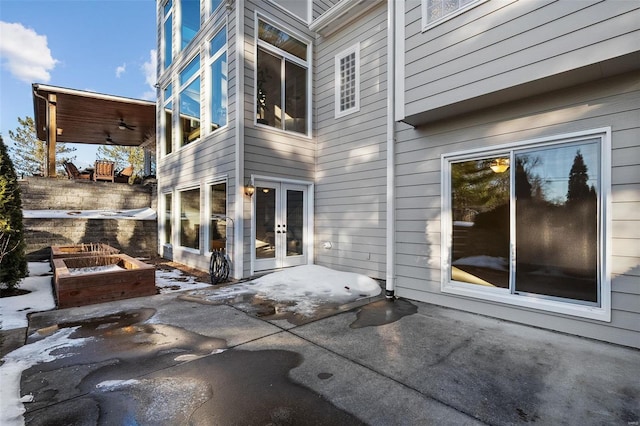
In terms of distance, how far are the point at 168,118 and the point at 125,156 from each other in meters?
21.6

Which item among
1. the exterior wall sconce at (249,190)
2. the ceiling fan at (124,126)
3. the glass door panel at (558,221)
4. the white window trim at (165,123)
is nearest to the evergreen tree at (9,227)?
the exterior wall sconce at (249,190)

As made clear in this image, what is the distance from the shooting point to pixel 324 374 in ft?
7.97

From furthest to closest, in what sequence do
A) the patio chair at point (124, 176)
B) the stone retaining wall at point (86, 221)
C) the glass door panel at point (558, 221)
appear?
the patio chair at point (124, 176), the stone retaining wall at point (86, 221), the glass door panel at point (558, 221)

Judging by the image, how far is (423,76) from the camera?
162 inches

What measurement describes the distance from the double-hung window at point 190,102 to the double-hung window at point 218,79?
2.60ft

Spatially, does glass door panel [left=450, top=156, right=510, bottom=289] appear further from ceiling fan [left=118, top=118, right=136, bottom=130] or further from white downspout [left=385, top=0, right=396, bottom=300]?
ceiling fan [left=118, top=118, right=136, bottom=130]

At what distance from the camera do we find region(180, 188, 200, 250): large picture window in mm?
7457

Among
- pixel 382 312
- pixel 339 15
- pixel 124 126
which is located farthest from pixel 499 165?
pixel 124 126

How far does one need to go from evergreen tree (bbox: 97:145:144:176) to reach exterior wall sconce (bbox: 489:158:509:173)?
87.3ft

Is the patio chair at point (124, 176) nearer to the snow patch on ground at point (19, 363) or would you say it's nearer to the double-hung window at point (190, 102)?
the double-hung window at point (190, 102)

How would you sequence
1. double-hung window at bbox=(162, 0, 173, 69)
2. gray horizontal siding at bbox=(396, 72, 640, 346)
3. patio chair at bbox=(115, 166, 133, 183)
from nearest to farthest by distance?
gray horizontal siding at bbox=(396, 72, 640, 346), double-hung window at bbox=(162, 0, 173, 69), patio chair at bbox=(115, 166, 133, 183)

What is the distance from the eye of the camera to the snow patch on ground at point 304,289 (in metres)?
4.56

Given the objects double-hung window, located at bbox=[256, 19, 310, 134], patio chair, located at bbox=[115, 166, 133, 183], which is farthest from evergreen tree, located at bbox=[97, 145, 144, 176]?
double-hung window, located at bbox=[256, 19, 310, 134]

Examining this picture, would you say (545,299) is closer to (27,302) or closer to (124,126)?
(27,302)
